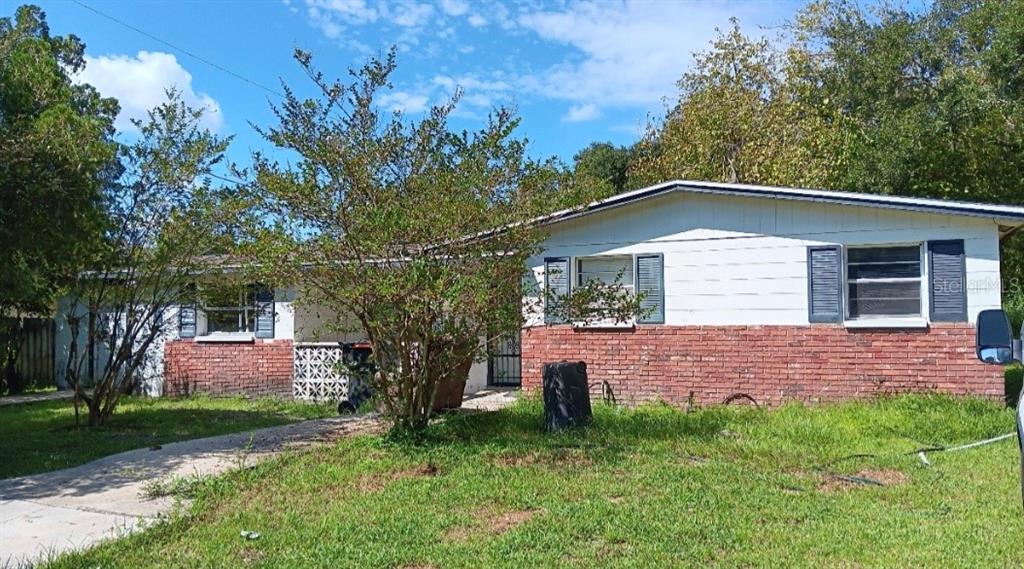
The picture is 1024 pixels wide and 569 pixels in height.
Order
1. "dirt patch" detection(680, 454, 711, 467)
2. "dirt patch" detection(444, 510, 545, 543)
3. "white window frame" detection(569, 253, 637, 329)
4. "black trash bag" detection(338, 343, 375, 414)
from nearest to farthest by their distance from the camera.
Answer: "dirt patch" detection(444, 510, 545, 543) → "dirt patch" detection(680, 454, 711, 467) → "white window frame" detection(569, 253, 637, 329) → "black trash bag" detection(338, 343, 375, 414)

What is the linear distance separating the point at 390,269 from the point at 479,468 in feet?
6.99

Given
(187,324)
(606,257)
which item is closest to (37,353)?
(187,324)

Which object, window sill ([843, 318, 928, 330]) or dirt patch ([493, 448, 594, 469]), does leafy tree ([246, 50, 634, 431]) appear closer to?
dirt patch ([493, 448, 594, 469])

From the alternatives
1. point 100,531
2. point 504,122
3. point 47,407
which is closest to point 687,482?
point 504,122

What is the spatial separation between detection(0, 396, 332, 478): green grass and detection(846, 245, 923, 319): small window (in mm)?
8024

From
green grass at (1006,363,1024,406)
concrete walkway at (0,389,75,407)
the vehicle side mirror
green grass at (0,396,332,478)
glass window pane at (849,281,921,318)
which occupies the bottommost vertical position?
concrete walkway at (0,389,75,407)

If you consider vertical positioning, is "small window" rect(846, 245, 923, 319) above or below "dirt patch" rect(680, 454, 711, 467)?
above

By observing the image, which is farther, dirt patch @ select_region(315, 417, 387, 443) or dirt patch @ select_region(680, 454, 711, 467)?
dirt patch @ select_region(315, 417, 387, 443)

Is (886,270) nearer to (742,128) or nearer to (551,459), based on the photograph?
(551,459)

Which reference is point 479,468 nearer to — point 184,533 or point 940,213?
point 184,533

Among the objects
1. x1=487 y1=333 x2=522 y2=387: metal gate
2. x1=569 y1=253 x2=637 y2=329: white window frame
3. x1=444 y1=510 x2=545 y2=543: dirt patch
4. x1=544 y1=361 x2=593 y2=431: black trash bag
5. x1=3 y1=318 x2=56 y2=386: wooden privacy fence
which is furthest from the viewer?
x1=3 y1=318 x2=56 y2=386: wooden privacy fence

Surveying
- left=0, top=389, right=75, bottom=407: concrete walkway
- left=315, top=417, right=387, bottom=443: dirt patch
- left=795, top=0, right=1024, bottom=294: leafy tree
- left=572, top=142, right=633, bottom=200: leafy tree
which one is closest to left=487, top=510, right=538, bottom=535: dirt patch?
left=315, top=417, right=387, bottom=443: dirt patch

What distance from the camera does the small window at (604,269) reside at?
1205 cm

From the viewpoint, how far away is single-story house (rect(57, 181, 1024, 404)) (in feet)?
33.3
